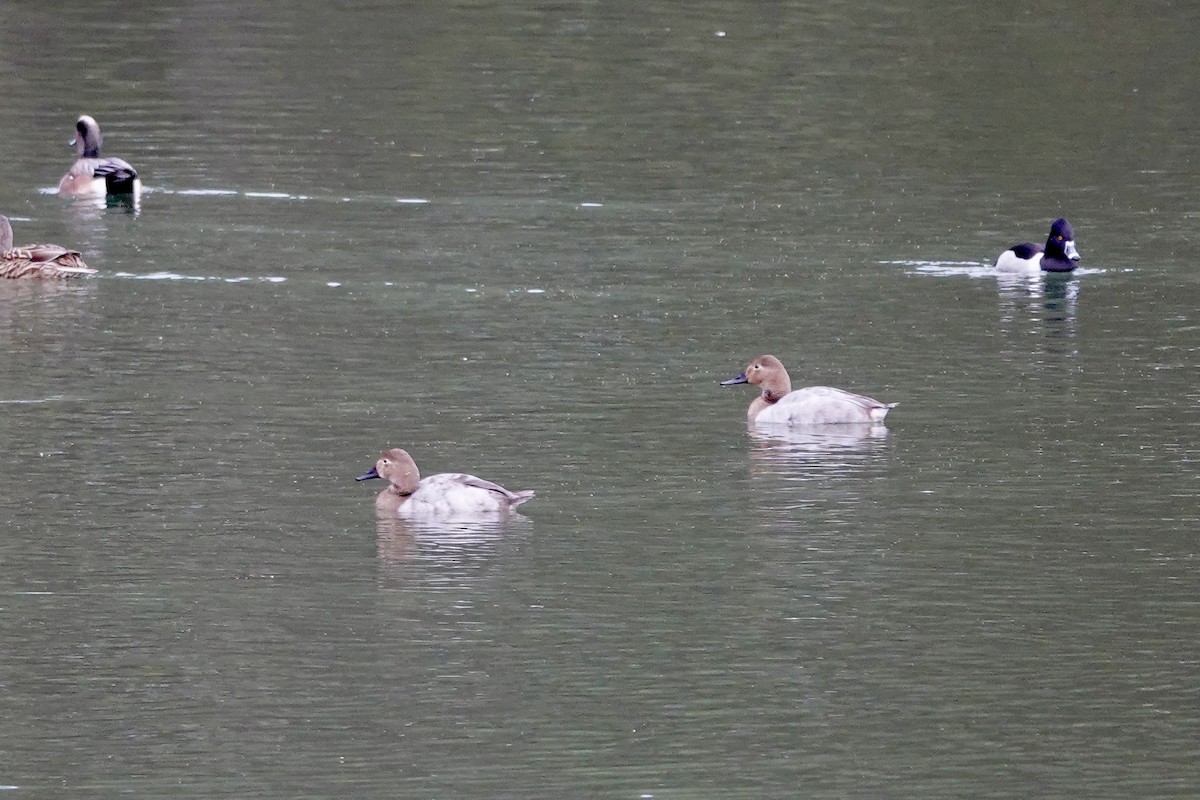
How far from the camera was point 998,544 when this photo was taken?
12586 mm

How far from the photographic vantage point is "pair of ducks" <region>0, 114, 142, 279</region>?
20.5 metres

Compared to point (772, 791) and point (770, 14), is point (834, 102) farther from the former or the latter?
point (772, 791)

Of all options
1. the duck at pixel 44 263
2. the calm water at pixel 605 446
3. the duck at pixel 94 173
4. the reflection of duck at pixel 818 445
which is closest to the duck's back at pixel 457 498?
the calm water at pixel 605 446

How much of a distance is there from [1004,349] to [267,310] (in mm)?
5409

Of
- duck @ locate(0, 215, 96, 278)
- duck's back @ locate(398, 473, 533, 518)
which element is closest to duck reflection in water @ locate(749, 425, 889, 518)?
duck's back @ locate(398, 473, 533, 518)

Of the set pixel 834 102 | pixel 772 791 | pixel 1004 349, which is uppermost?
pixel 834 102

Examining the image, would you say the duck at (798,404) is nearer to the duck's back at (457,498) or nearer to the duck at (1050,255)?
the duck's back at (457,498)

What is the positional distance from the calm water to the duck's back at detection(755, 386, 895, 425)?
6.8 inches

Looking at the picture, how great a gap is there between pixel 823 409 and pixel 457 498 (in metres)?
3.26

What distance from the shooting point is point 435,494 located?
1305 cm

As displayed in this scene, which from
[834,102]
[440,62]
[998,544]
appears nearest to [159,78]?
[440,62]

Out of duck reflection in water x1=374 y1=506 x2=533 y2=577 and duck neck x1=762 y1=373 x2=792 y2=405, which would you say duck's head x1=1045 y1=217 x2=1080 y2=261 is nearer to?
duck neck x1=762 y1=373 x2=792 y2=405

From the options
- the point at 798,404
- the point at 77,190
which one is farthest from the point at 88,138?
the point at 798,404

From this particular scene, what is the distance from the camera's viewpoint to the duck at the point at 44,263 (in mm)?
20438
